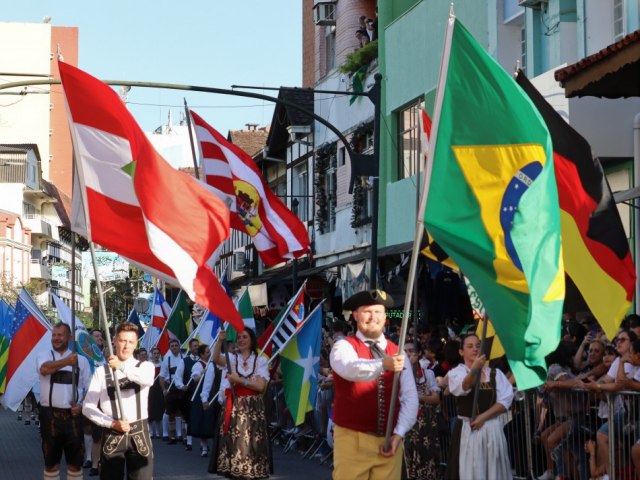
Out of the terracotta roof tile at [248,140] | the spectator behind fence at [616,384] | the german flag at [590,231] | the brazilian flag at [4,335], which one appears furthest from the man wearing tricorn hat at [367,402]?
the terracotta roof tile at [248,140]

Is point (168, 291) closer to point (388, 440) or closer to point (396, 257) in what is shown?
point (396, 257)

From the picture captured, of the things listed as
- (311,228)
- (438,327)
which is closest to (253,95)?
(438,327)

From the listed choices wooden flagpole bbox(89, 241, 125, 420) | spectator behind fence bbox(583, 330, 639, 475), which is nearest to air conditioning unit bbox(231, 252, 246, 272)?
spectator behind fence bbox(583, 330, 639, 475)

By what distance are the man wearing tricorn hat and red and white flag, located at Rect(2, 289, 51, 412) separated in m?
8.36

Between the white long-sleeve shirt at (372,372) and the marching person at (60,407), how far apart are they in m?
5.05

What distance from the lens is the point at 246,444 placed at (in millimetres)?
15836

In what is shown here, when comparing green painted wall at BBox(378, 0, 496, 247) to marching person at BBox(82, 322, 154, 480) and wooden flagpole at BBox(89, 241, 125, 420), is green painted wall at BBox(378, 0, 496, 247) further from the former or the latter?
wooden flagpole at BBox(89, 241, 125, 420)

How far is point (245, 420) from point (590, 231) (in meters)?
5.91

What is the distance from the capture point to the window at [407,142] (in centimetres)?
3045

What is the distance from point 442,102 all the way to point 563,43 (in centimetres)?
1205

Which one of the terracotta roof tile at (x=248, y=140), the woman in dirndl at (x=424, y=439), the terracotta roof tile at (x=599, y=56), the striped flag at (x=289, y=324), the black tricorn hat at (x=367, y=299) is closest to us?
the black tricorn hat at (x=367, y=299)

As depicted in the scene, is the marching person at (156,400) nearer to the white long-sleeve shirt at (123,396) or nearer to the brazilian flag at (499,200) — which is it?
the white long-sleeve shirt at (123,396)

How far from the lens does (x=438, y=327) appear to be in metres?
21.2

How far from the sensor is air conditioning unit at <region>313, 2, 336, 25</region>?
125 ft
